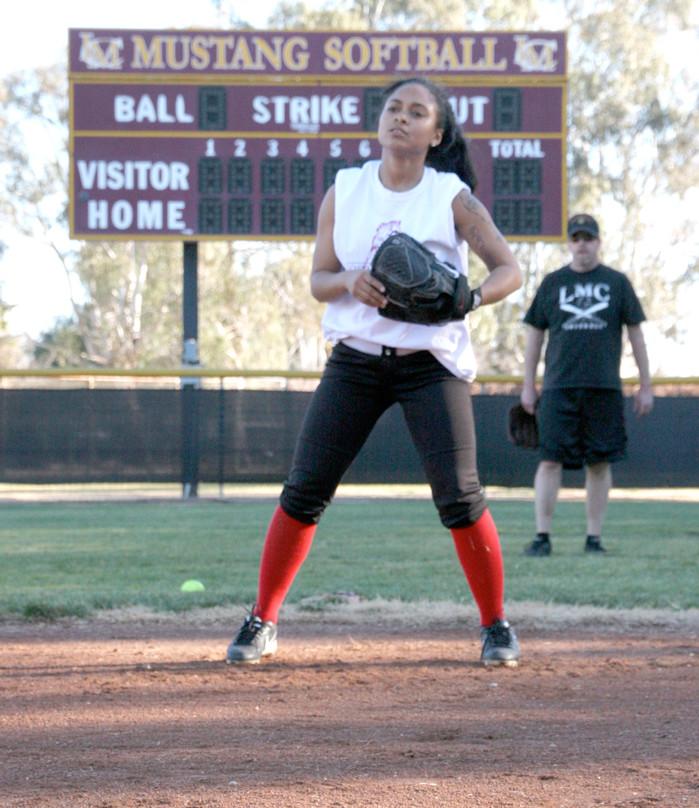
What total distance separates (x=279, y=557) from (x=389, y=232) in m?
1.08

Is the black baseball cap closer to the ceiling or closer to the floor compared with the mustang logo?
closer to the floor

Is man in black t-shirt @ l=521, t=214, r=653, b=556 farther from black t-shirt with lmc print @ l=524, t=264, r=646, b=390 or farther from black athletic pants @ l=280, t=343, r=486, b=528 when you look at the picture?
black athletic pants @ l=280, t=343, r=486, b=528

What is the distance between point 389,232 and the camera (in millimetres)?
4207

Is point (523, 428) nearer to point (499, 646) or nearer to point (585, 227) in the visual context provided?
point (585, 227)

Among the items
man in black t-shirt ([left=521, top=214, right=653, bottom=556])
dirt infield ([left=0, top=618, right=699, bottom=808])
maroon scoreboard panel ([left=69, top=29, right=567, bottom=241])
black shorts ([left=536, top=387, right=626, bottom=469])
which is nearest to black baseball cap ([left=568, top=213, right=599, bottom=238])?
man in black t-shirt ([left=521, top=214, right=653, bottom=556])

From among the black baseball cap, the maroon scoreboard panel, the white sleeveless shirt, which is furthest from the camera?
the maroon scoreboard panel

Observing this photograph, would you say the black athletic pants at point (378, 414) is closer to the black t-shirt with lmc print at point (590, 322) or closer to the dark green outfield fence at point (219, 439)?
the black t-shirt with lmc print at point (590, 322)

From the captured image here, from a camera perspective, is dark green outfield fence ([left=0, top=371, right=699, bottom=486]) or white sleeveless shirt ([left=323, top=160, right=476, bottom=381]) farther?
dark green outfield fence ([left=0, top=371, right=699, bottom=486])

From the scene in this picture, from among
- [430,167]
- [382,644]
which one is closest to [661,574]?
[382,644]

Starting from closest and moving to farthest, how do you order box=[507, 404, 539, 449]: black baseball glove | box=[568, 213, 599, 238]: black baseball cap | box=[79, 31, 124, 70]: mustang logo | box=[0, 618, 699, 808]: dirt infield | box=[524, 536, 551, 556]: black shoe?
1. box=[0, 618, 699, 808]: dirt infield
2. box=[568, 213, 599, 238]: black baseball cap
3. box=[524, 536, 551, 556]: black shoe
4. box=[507, 404, 539, 449]: black baseball glove
5. box=[79, 31, 124, 70]: mustang logo

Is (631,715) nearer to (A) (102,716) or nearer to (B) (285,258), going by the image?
(A) (102,716)

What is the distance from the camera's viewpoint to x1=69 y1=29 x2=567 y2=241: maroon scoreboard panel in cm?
1559

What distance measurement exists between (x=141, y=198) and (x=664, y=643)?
11.7m

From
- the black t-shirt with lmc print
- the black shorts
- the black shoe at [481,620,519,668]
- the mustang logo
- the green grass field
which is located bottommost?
the green grass field
